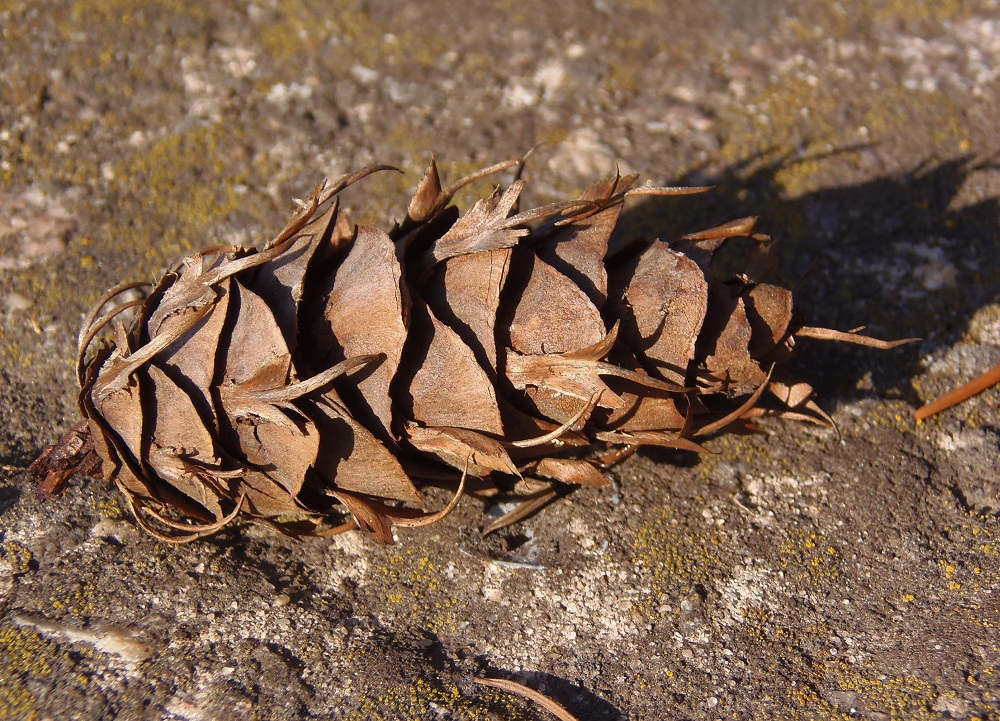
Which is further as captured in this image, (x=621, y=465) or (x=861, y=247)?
(x=861, y=247)

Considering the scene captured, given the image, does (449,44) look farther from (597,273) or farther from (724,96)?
(597,273)

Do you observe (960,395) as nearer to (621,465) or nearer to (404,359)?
(621,465)

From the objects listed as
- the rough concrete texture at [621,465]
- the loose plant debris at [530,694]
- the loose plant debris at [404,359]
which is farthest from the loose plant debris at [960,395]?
the loose plant debris at [530,694]

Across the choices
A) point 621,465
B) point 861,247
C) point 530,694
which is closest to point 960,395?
point 861,247

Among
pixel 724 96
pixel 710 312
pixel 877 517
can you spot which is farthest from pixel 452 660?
pixel 724 96

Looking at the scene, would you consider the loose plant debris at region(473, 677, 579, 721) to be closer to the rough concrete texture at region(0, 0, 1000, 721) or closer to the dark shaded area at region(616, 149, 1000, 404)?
the rough concrete texture at region(0, 0, 1000, 721)

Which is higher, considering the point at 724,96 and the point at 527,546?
the point at 724,96
